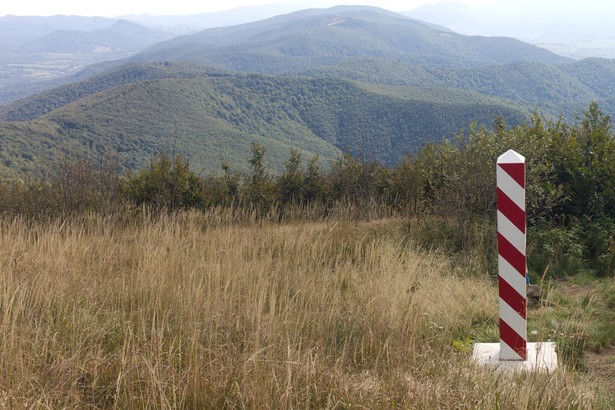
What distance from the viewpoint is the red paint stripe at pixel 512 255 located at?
3178mm

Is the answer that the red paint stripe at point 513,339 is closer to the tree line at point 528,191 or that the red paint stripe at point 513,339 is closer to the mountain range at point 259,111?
the tree line at point 528,191

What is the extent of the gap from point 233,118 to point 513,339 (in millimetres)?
131512

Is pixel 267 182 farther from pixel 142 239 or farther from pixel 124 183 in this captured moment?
pixel 142 239

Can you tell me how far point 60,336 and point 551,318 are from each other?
3.42 m

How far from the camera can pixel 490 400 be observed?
2211 millimetres

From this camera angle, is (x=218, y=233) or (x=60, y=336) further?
(x=218, y=233)

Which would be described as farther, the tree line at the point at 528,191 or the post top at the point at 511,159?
the tree line at the point at 528,191

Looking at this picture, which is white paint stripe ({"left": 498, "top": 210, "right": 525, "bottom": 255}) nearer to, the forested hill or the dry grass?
the dry grass

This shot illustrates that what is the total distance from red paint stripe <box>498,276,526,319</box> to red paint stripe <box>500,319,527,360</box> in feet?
0.38

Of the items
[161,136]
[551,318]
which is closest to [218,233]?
[551,318]

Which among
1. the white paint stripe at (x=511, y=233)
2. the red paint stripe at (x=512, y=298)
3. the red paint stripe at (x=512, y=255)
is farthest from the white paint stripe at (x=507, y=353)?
the white paint stripe at (x=511, y=233)

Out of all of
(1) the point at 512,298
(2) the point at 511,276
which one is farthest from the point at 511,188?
(1) the point at 512,298

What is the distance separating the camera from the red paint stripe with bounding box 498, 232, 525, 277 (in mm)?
3178

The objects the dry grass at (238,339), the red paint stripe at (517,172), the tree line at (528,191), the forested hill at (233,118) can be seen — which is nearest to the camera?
the dry grass at (238,339)
